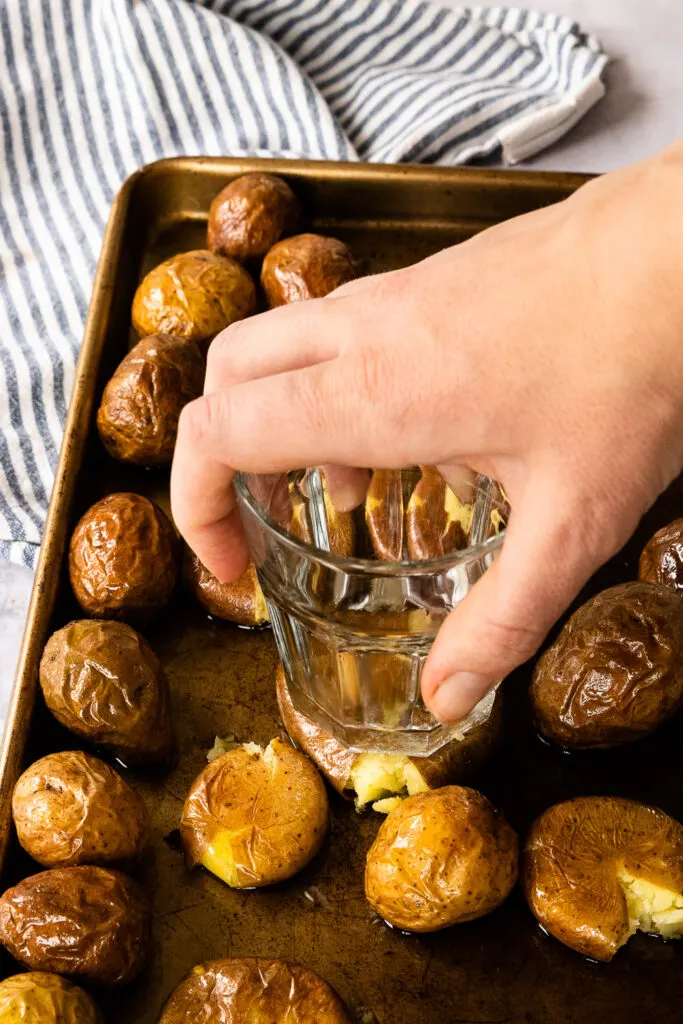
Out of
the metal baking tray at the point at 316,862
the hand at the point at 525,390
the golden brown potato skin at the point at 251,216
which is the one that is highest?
the hand at the point at 525,390

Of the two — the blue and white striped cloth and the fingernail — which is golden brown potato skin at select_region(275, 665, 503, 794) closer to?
the fingernail

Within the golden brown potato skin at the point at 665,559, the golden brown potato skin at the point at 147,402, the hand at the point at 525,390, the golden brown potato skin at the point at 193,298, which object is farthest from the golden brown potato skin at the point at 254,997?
the golden brown potato skin at the point at 193,298

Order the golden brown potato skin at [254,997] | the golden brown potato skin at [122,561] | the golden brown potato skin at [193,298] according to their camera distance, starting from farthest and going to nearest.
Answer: the golden brown potato skin at [193,298] → the golden brown potato skin at [122,561] → the golden brown potato skin at [254,997]

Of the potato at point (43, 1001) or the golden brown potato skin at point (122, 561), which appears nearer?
the potato at point (43, 1001)

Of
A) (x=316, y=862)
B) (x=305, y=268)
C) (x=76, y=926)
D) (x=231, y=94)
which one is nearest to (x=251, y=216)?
(x=305, y=268)

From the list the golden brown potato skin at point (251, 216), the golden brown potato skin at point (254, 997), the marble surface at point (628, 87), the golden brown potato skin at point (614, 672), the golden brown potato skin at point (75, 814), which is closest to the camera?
the golden brown potato skin at point (254, 997)

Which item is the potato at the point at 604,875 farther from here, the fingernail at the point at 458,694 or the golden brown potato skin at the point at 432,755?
the fingernail at the point at 458,694

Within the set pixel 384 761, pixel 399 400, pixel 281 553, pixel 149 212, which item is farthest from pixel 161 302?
pixel 399 400
